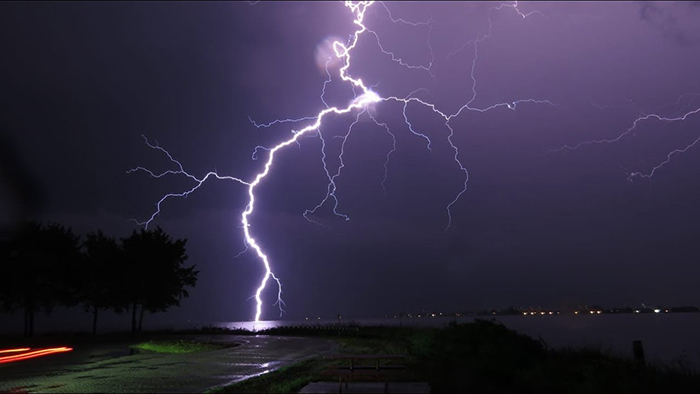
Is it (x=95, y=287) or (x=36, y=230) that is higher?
(x=36, y=230)

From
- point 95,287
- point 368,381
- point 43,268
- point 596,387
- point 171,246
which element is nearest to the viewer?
point 596,387

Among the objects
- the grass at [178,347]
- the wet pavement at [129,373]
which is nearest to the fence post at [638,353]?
the wet pavement at [129,373]

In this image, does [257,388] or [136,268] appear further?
[136,268]

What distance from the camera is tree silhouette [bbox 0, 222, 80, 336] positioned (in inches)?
1042

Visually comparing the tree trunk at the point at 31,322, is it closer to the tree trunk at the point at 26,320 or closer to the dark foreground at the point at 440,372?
the tree trunk at the point at 26,320

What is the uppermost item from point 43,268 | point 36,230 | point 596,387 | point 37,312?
point 36,230

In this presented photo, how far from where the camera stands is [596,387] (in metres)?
8.44

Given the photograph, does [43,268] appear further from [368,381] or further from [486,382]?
[486,382]

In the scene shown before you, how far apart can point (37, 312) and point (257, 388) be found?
24.8 meters

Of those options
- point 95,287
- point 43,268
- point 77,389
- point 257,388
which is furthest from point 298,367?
point 95,287

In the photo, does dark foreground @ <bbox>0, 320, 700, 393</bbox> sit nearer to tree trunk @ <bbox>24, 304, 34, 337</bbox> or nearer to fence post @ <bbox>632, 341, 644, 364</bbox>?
fence post @ <bbox>632, 341, 644, 364</bbox>

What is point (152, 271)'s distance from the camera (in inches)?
1278

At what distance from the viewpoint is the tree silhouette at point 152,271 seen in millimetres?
31859

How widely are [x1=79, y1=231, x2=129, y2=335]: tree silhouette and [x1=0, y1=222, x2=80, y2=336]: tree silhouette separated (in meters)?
1.49
